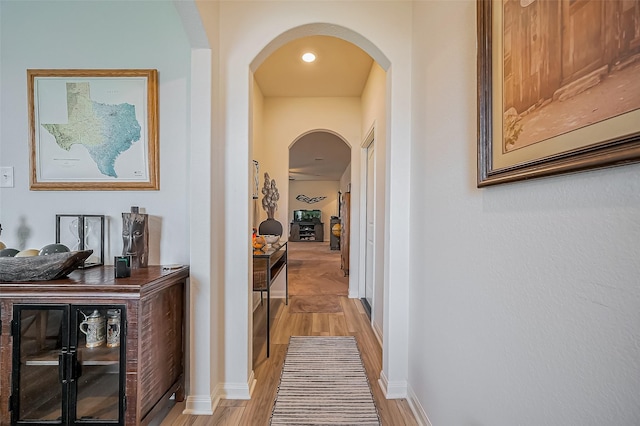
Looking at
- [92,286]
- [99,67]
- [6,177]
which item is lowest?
[92,286]

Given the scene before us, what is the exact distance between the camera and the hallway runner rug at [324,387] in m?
1.58

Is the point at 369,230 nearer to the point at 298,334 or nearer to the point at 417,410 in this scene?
the point at 298,334

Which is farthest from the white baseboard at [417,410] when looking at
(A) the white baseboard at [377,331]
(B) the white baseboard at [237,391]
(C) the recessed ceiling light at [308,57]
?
(C) the recessed ceiling light at [308,57]

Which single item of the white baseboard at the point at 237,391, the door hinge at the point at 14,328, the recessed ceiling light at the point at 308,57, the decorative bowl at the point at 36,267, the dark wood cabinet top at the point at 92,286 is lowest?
the white baseboard at the point at 237,391

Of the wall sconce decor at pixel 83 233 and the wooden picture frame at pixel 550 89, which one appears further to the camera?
the wall sconce decor at pixel 83 233

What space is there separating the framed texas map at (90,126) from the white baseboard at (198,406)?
1363mm

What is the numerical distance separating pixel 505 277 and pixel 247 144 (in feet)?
5.03

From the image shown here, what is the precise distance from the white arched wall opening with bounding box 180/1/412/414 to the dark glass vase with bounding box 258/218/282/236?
5.26ft

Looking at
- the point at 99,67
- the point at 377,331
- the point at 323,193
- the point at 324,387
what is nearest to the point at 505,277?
the point at 324,387

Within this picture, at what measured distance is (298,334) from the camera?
2672mm

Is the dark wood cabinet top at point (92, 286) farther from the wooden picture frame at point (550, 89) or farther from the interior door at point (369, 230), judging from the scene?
the interior door at point (369, 230)

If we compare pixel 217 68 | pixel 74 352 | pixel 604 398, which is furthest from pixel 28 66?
pixel 604 398

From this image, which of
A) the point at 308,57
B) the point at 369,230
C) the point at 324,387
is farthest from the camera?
the point at 369,230

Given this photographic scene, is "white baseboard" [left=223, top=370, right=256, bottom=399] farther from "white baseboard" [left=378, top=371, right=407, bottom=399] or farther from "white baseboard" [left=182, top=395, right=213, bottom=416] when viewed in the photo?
"white baseboard" [left=378, top=371, right=407, bottom=399]
